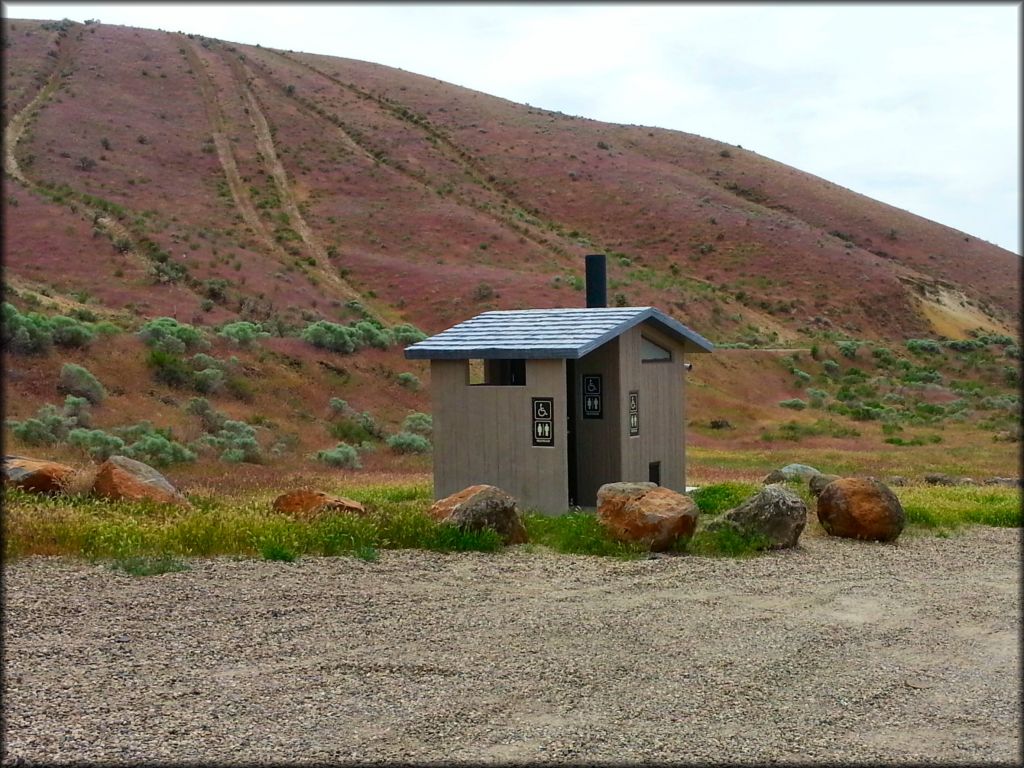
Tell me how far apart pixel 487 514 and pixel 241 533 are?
278cm

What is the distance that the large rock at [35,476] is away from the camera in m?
13.7

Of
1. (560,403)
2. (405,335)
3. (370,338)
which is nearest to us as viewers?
(560,403)

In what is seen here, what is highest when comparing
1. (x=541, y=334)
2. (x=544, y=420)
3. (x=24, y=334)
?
(x=24, y=334)

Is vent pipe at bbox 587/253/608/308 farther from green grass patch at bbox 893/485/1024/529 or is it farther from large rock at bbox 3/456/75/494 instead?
large rock at bbox 3/456/75/494

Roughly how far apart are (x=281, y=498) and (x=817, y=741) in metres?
8.70

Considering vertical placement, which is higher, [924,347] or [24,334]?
[924,347]

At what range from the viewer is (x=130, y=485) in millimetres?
13828

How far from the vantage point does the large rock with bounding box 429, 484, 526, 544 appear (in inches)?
512

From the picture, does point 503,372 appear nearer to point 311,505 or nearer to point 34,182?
point 311,505

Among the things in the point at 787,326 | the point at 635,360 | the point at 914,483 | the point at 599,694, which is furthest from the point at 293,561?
the point at 787,326

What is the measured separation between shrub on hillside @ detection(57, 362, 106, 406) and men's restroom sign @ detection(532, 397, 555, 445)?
14634 millimetres

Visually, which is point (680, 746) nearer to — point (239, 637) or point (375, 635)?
point (375, 635)

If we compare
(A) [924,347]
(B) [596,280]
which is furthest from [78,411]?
(A) [924,347]

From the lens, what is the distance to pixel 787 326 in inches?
2344
